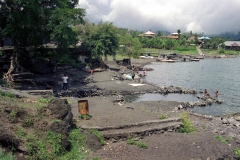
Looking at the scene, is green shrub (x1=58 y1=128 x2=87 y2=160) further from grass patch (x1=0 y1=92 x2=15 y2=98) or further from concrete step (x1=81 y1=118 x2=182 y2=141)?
grass patch (x1=0 y1=92 x2=15 y2=98)

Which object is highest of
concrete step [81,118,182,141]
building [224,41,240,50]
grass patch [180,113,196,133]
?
building [224,41,240,50]

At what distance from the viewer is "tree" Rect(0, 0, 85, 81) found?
24.6 m

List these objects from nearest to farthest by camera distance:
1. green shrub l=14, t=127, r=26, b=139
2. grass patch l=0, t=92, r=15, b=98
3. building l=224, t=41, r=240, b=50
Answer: green shrub l=14, t=127, r=26, b=139
grass patch l=0, t=92, r=15, b=98
building l=224, t=41, r=240, b=50

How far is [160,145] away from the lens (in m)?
14.4

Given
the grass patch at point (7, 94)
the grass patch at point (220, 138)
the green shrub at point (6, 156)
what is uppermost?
the grass patch at point (7, 94)

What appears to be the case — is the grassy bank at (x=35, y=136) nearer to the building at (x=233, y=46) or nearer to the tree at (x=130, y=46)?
the tree at (x=130, y=46)

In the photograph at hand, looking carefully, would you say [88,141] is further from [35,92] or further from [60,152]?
[35,92]

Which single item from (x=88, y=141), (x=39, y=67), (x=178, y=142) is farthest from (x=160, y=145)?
(x=39, y=67)

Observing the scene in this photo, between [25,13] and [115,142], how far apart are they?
17.9m

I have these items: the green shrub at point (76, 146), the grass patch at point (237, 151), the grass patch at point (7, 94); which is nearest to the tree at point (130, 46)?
the grass patch at point (237, 151)

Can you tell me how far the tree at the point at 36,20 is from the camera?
80.8ft

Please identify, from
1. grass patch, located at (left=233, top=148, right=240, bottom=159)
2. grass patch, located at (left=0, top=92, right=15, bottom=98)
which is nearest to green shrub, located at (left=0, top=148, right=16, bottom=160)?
grass patch, located at (left=0, top=92, right=15, bottom=98)

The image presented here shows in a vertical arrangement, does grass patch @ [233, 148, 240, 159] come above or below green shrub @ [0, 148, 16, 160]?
below

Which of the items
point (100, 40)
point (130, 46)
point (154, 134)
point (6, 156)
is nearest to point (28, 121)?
point (6, 156)
